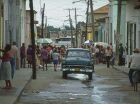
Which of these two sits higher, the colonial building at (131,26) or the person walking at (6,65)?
the colonial building at (131,26)

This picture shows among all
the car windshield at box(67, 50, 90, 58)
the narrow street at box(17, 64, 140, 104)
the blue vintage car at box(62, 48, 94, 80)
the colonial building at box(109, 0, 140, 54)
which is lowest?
the narrow street at box(17, 64, 140, 104)

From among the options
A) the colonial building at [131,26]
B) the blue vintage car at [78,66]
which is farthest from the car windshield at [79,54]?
the colonial building at [131,26]

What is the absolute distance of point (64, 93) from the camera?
21.9 metres

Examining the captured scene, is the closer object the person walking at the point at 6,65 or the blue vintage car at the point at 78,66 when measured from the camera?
the person walking at the point at 6,65

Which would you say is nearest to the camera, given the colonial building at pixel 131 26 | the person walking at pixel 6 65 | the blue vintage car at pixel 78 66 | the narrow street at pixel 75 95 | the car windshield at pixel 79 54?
A: the narrow street at pixel 75 95

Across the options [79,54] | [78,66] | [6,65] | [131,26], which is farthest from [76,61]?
[131,26]

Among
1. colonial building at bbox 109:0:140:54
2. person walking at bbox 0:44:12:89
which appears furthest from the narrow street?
colonial building at bbox 109:0:140:54

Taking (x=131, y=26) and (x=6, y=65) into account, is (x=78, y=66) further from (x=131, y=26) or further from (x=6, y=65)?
(x=131, y=26)

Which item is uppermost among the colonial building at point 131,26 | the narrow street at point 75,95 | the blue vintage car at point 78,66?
the colonial building at point 131,26

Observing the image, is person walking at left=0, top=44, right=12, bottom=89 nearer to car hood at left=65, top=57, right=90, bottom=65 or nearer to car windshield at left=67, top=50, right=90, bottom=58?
car hood at left=65, top=57, right=90, bottom=65

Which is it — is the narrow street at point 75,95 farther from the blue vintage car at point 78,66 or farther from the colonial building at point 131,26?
the colonial building at point 131,26

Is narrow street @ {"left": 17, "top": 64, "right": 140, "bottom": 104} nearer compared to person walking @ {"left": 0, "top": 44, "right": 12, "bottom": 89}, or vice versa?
narrow street @ {"left": 17, "top": 64, "right": 140, "bottom": 104}

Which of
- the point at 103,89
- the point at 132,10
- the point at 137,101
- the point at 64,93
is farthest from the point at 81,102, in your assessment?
→ the point at 132,10

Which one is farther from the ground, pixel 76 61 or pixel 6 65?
pixel 6 65
